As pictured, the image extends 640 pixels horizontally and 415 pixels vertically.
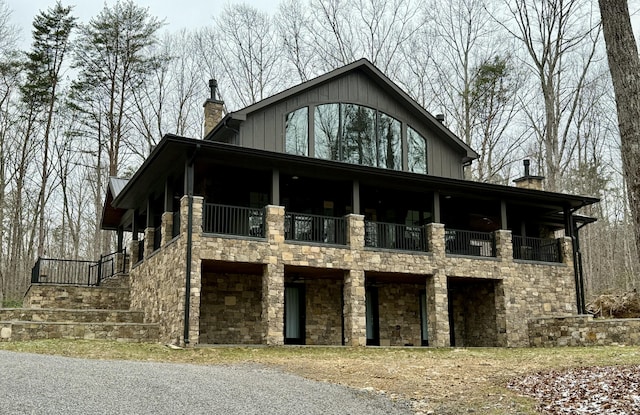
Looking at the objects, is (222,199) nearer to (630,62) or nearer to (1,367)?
(1,367)

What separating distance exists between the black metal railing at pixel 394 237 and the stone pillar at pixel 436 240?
0.39m

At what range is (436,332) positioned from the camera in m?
18.7

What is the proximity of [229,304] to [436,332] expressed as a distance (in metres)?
6.05

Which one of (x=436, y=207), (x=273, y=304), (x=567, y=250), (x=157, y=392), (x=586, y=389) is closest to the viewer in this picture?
(x=157, y=392)

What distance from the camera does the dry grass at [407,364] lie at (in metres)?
8.97

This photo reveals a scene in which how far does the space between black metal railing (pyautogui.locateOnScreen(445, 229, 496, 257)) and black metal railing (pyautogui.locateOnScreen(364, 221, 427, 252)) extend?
3.25 feet

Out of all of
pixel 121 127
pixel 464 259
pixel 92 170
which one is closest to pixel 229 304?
pixel 464 259

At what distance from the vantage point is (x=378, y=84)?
21234 mm

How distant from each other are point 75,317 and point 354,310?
295 inches

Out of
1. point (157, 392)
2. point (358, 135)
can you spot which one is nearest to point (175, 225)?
point (358, 135)

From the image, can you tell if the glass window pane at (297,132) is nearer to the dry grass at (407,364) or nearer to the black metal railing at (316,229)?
the black metal railing at (316,229)

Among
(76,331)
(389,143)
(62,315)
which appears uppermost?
(389,143)

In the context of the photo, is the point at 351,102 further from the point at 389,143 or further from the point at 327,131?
the point at 389,143

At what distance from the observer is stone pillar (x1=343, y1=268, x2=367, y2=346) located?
17453 millimetres
